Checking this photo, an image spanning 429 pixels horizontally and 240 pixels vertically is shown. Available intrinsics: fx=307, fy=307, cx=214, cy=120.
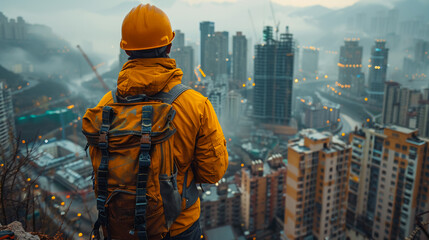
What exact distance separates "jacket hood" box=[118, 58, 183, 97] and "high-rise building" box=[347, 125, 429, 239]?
5976 mm

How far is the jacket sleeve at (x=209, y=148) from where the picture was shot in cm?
63

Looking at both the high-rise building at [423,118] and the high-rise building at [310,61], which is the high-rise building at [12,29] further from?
the high-rise building at [310,61]

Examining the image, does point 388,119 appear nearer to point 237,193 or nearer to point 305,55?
point 237,193

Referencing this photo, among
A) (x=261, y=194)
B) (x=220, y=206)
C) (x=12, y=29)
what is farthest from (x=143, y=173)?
(x=12, y=29)

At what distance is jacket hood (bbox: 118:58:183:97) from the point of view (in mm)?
613

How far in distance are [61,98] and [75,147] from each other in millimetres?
3962

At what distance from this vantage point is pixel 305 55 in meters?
24.0

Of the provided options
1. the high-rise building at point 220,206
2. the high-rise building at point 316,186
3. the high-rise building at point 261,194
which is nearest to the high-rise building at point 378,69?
the high-rise building at point 261,194

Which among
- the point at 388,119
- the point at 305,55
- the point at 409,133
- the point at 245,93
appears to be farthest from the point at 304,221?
the point at 305,55

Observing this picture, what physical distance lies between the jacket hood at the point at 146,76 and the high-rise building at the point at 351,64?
50.5 ft

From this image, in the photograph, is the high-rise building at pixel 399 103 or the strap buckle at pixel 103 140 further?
the high-rise building at pixel 399 103

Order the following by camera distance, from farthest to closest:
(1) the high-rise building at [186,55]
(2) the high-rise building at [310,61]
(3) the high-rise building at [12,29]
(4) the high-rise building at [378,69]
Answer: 1. (2) the high-rise building at [310,61]
2. (4) the high-rise building at [378,69]
3. (3) the high-rise building at [12,29]
4. (1) the high-rise building at [186,55]

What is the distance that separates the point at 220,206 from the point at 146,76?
635 cm

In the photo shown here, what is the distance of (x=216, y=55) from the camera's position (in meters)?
12.7
